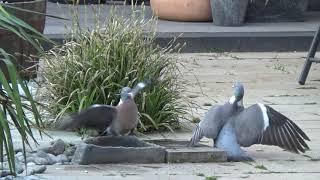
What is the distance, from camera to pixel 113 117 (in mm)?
5641

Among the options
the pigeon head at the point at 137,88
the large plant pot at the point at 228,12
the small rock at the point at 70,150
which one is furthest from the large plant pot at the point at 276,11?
the small rock at the point at 70,150

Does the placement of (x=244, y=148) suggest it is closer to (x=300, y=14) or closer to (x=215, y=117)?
(x=215, y=117)

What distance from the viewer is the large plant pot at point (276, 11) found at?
1217 centimetres

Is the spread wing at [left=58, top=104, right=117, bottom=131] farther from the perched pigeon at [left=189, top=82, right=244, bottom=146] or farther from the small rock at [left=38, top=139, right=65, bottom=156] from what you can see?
the perched pigeon at [left=189, top=82, right=244, bottom=146]

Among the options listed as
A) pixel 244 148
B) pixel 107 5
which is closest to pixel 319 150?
pixel 244 148

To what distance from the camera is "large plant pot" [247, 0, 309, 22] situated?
12172mm

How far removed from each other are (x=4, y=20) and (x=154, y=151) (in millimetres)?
2179

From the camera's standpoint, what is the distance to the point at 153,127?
21.0 feet

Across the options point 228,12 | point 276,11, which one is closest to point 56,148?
point 228,12

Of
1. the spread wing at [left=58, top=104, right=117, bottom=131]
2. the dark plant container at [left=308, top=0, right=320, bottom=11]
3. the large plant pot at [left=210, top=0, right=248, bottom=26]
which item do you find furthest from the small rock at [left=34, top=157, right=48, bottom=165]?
the dark plant container at [left=308, top=0, right=320, bottom=11]

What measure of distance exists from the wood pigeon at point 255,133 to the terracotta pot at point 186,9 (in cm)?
621

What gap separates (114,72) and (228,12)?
5298 mm

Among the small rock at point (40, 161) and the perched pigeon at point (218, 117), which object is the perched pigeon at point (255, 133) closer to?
the perched pigeon at point (218, 117)

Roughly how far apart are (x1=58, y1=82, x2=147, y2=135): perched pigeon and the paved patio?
1.04 ft
